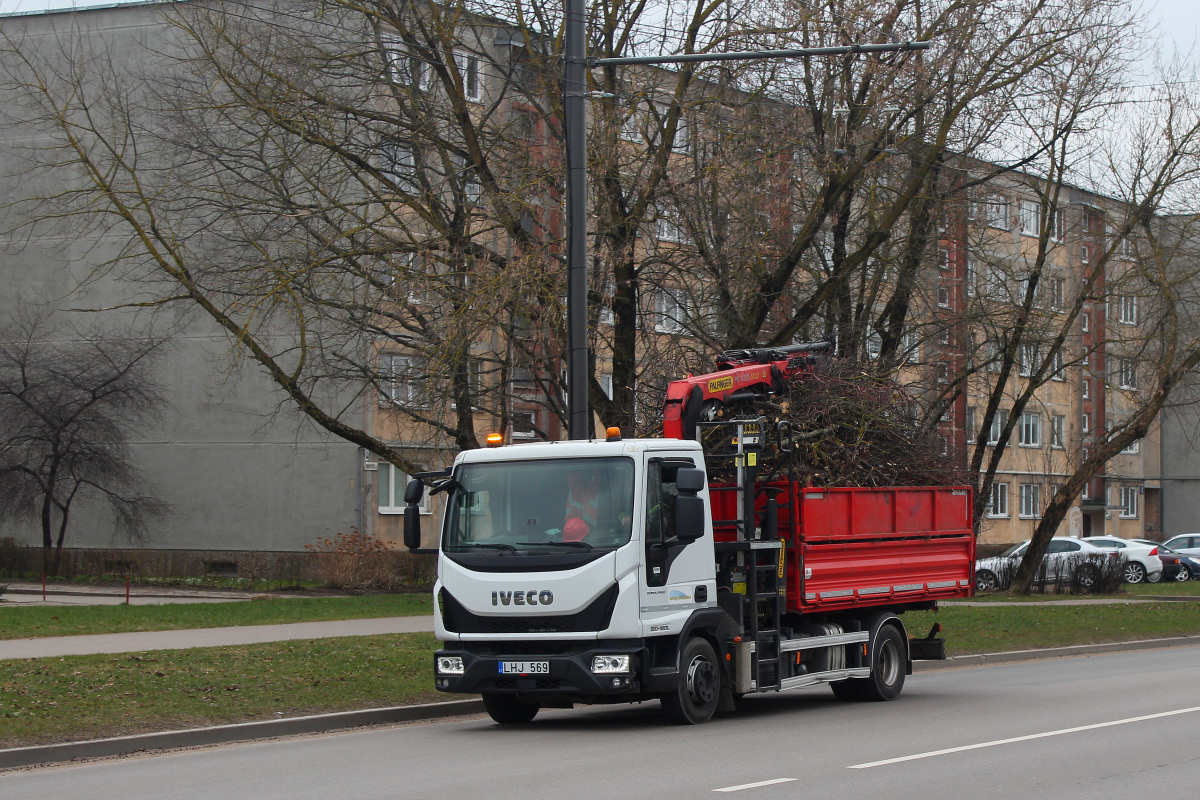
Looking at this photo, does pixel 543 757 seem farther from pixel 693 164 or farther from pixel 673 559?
pixel 693 164

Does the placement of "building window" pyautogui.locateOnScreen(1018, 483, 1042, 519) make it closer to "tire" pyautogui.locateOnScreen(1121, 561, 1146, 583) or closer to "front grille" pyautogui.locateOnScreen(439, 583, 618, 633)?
"tire" pyautogui.locateOnScreen(1121, 561, 1146, 583)

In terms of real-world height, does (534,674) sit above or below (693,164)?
below

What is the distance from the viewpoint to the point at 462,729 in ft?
42.5

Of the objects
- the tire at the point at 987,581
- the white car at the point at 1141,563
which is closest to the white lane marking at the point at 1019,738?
the tire at the point at 987,581

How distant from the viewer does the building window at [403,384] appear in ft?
73.6

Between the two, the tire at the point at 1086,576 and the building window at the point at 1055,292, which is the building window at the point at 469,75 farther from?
the tire at the point at 1086,576

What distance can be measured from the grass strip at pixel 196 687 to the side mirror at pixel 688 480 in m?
4.07

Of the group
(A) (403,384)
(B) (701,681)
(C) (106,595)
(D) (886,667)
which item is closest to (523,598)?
(B) (701,681)

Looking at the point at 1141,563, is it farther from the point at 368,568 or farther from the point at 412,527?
the point at 412,527

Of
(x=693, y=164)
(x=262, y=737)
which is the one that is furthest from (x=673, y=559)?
(x=693, y=164)

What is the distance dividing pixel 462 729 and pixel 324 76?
1355cm

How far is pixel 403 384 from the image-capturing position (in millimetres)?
23781

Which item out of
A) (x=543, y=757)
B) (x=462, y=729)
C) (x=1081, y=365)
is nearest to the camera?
(x=543, y=757)

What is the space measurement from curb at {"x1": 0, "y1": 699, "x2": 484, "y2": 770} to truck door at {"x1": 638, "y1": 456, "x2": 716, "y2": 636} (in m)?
3.06
